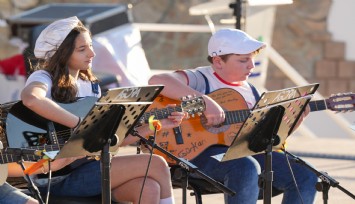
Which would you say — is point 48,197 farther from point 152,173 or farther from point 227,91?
point 227,91

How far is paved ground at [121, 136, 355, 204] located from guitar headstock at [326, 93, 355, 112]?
1.92 meters

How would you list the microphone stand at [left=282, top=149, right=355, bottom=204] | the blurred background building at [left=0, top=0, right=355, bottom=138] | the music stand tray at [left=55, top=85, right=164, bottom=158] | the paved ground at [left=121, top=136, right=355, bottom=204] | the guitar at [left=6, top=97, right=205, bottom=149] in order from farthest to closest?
the blurred background building at [left=0, top=0, right=355, bottom=138], the paved ground at [left=121, top=136, right=355, bottom=204], the microphone stand at [left=282, top=149, right=355, bottom=204], the guitar at [left=6, top=97, right=205, bottom=149], the music stand tray at [left=55, top=85, right=164, bottom=158]

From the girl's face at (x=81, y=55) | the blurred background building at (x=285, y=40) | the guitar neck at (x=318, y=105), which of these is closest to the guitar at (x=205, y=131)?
the guitar neck at (x=318, y=105)

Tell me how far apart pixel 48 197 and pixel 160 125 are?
583mm

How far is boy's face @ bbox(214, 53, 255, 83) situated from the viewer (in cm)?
593

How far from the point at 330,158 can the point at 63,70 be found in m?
4.76

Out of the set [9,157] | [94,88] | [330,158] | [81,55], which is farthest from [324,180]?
[330,158]

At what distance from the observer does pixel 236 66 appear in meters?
5.93

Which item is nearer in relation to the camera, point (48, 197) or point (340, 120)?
point (48, 197)

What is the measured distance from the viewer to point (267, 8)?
10.4 meters

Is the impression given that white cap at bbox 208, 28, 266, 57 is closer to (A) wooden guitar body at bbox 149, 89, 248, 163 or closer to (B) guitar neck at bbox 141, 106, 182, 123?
(A) wooden guitar body at bbox 149, 89, 248, 163

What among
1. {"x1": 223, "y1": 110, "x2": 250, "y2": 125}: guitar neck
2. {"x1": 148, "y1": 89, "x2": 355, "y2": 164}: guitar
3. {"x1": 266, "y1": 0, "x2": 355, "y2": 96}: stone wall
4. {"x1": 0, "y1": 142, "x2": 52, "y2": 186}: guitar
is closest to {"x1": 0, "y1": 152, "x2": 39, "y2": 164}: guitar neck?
{"x1": 0, "y1": 142, "x2": 52, "y2": 186}: guitar

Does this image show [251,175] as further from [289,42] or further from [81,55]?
[289,42]

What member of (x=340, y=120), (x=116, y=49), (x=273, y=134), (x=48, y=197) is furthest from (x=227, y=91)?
(x=340, y=120)
